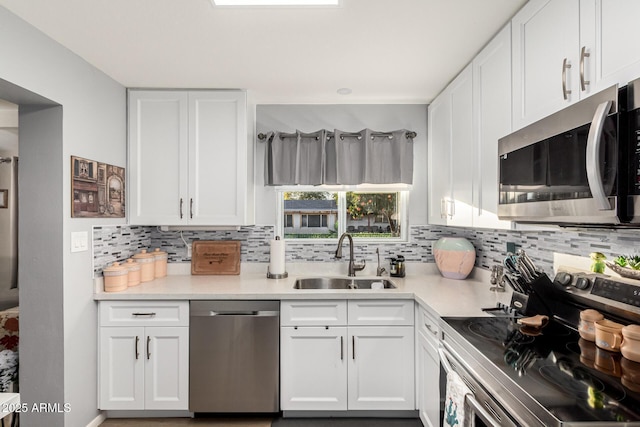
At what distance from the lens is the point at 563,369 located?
1.10 m

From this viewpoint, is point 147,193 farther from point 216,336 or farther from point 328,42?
point 328,42

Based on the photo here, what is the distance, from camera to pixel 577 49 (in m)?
1.22

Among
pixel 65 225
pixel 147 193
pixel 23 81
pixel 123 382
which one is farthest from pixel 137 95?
pixel 123 382

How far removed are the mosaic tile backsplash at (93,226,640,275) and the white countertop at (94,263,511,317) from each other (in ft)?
0.47

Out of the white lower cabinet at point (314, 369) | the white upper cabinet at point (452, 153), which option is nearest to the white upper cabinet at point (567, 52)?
the white upper cabinet at point (452, 153)

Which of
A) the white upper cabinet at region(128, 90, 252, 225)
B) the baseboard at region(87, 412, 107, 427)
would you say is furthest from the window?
the baseboard at region(87, 412, 107, 427)

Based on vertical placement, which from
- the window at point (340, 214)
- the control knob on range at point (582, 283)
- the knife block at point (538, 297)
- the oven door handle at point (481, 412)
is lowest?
the oven door handle at point (481, 412)

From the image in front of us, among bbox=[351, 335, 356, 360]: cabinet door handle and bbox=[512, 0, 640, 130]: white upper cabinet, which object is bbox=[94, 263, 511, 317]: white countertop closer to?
bbox=[351, 335, 356, 360]: cabinet door handle

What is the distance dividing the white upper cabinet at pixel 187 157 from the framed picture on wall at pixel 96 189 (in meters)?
0.11

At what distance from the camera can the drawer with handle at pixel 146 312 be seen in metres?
2.29

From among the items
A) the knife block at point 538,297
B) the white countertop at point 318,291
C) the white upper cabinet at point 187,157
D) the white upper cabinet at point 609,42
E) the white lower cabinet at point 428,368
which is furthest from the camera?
the white upper cabinet at point 187,157

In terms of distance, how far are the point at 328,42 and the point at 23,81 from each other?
1.52m

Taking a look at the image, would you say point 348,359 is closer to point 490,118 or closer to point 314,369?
point 314,369

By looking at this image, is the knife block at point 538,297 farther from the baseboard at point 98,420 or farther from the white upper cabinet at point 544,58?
→ the baseboard at point 98,420
